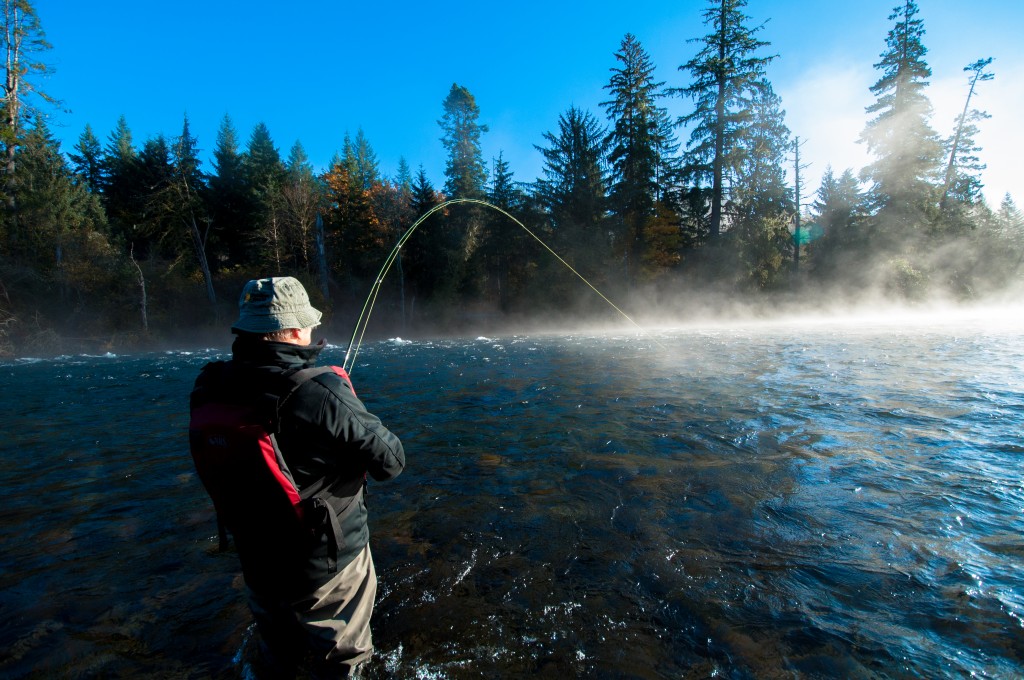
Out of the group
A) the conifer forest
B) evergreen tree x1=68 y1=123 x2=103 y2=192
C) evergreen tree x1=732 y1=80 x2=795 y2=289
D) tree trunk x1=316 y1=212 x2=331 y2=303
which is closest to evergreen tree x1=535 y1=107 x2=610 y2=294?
the conifer forest

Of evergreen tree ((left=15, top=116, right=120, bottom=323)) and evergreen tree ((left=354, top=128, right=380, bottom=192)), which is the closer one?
evergreen tree ((left=15, top=116, right=120, bottom=323))

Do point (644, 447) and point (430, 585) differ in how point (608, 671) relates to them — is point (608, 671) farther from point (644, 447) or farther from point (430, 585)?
point (644, 447)

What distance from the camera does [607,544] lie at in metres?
4.24

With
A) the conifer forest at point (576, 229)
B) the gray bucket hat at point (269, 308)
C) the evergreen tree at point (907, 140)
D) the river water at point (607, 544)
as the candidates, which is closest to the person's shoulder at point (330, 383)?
the gray bucket hat at point (269, 308)

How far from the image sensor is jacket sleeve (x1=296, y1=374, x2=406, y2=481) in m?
2.19

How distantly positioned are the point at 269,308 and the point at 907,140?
49.5 meters

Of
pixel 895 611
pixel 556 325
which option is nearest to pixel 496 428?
pixel 895 611

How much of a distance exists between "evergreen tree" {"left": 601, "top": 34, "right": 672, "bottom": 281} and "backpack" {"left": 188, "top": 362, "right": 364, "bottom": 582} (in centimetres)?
3794

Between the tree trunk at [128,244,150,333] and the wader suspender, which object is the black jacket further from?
the tree trunk at [128,244,150,333]

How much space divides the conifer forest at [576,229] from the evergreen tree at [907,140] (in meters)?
0.12

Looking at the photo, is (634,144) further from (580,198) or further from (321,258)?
(321,258)

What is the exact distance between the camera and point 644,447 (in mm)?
6727

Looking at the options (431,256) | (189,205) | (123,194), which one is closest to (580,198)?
(431,256)

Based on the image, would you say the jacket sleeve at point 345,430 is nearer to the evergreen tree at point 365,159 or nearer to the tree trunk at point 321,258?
the tree trunk at point 321,258
